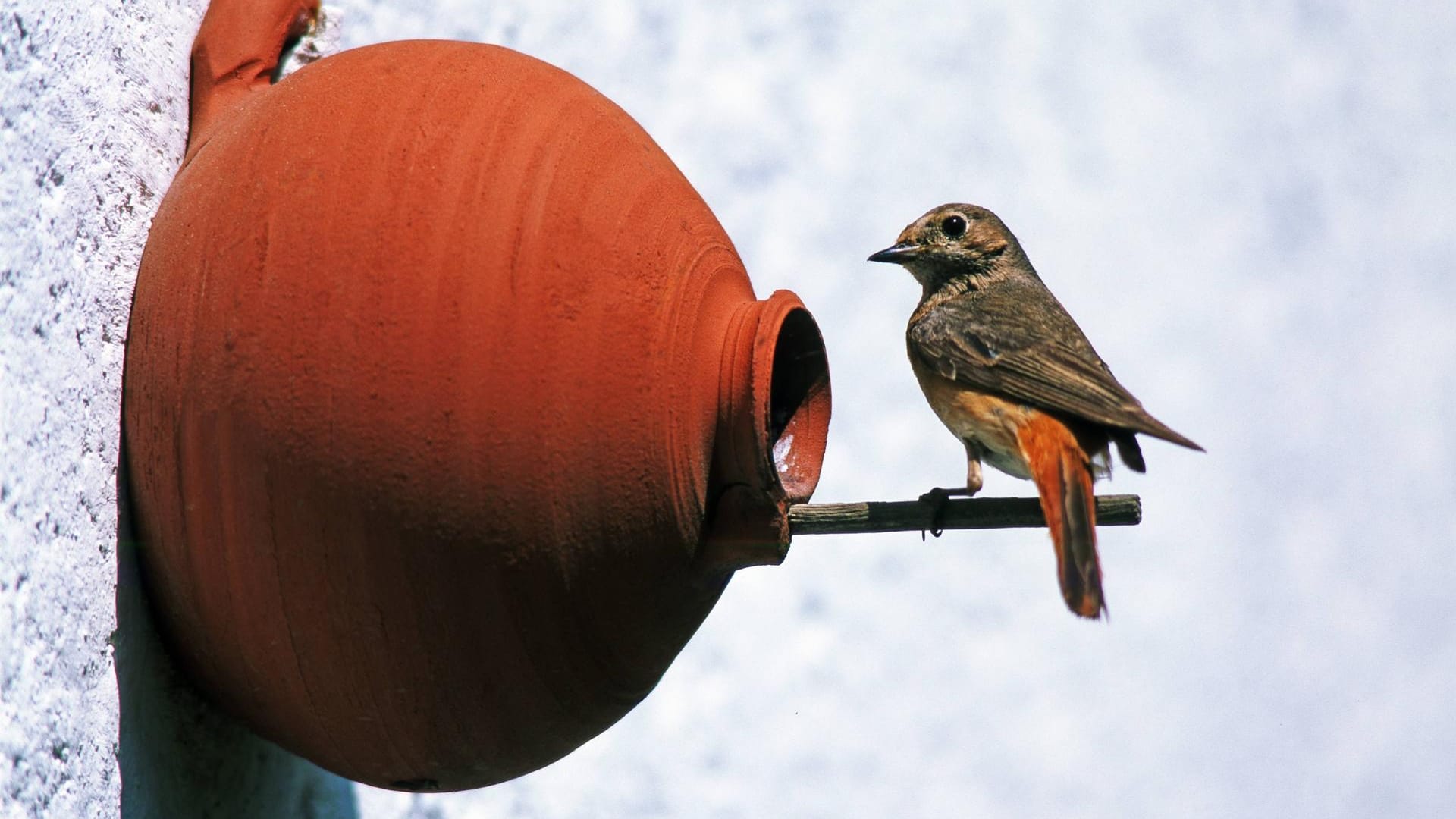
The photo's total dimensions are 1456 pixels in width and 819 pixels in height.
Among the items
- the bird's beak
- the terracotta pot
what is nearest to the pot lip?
the terracotta pot

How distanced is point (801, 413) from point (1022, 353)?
792mm

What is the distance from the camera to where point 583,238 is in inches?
109

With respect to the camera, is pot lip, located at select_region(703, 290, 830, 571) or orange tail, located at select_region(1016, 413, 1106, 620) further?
orange tail, located at select_region(1016, 413, 1106, 620)

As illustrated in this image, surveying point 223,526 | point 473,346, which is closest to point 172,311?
point 223,526

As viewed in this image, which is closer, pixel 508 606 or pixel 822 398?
pixel 508 606

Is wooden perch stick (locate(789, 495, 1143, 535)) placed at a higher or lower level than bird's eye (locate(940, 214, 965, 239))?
lower

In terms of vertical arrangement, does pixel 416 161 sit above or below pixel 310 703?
above

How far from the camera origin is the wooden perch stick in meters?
3.02

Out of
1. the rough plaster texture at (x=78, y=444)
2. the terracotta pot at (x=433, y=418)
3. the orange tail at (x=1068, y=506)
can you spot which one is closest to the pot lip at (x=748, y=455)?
the terracotta pot at (x=433, y=418)

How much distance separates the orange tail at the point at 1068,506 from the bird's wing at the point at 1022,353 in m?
0.09

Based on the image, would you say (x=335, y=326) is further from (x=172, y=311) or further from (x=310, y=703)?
(x=310, y=703)

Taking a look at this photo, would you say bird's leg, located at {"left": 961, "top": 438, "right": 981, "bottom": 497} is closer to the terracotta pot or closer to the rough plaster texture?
the terracotta pot

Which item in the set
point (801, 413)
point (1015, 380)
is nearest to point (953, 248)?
point (1015, 380)

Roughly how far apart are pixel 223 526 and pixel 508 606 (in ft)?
1.65
